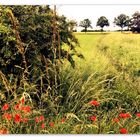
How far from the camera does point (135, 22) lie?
5.73m

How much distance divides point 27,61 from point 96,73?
66 cm

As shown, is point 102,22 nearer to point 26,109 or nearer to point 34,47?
point 34,47

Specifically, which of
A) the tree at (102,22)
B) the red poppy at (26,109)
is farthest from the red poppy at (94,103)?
the tree at (102,22)

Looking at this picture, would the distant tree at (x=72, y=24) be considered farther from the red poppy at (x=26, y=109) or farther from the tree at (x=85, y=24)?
the red poppy at (x=26, y=109)

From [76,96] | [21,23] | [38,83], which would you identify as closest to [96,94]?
[76,96]

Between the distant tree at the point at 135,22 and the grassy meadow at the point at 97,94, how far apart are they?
6 centimetres

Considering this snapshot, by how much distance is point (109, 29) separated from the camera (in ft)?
19.0

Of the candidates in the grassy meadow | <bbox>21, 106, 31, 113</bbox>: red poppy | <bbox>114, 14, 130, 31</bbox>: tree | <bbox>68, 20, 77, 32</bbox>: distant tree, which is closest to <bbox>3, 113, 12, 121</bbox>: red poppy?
the grassy meadow

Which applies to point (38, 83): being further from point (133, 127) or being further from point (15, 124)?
point (133, 127)

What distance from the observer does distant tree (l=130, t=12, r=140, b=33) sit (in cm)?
567

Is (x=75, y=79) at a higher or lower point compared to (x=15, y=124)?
higher

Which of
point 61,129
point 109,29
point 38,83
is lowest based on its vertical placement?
point 61,129

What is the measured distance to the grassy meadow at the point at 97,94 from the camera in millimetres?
5625

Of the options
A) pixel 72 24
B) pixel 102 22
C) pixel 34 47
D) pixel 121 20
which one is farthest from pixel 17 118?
pixel 121 20
